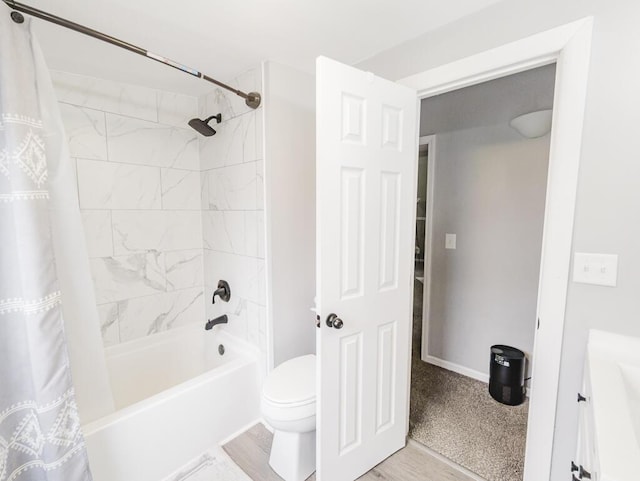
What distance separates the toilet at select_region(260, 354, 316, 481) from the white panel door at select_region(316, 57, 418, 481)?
136 mm

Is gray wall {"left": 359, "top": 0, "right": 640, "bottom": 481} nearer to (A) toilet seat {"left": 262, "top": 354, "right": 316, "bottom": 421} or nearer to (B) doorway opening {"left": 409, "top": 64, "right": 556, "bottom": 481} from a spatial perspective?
(B) doorway opening {"left": 409, "top": 64, "right": 556, "bottom": 481}

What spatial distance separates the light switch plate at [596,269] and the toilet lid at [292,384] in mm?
1270

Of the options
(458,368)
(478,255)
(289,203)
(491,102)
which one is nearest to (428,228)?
(478,255)

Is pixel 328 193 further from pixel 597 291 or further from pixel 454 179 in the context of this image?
pixel 454 179

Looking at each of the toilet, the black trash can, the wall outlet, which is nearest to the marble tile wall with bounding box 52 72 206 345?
the toilet

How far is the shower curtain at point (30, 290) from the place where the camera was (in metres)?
1.12

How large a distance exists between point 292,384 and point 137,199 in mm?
1638

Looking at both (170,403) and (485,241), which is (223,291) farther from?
(485,241)

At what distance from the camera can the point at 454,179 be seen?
2.56m

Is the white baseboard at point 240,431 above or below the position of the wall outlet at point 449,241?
below

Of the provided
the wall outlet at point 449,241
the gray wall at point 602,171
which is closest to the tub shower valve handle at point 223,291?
the wall outlet at point 449,241

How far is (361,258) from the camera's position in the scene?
4.78 ft

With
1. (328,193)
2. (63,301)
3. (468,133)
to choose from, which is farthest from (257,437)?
(468,133)

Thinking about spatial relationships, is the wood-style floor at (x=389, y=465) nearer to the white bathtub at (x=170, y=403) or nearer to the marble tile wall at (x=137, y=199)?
the white bathtub at (x=170, y=403)
